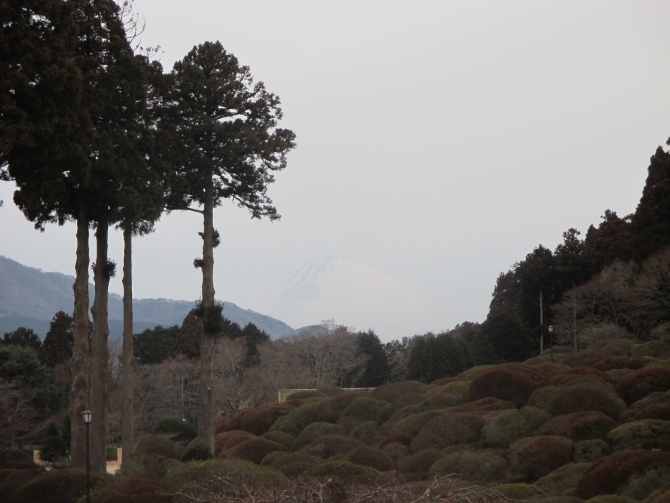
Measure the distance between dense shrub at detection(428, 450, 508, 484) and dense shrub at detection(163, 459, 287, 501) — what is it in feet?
14.8

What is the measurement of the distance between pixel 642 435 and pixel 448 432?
565 centimetres

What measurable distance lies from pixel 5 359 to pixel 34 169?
21054 millimetres

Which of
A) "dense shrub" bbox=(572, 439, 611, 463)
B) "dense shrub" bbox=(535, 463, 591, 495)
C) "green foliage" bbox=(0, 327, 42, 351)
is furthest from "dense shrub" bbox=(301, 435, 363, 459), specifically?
"green foliage" bbox=(0, 327, 42, 351)

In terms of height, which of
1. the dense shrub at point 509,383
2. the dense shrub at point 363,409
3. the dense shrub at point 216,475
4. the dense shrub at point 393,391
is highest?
the dense shrub at point 509,383

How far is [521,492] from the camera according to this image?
39.8ft

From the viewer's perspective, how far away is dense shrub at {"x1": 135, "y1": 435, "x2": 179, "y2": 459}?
64.0 ft

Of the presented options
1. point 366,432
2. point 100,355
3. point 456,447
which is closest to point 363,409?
point 366,432

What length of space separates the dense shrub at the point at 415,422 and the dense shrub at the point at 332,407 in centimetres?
482

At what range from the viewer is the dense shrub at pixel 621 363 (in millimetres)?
23391

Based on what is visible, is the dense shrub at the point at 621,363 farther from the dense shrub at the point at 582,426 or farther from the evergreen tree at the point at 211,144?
the evergreen tree at the point at 211,144

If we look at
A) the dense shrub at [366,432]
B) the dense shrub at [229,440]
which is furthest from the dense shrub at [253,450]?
the dense shrub at [366,432]

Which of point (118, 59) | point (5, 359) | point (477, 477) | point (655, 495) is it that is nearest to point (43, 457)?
point (5, 359)

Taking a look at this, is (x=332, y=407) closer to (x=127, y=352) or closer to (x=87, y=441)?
(x=127, y=352)

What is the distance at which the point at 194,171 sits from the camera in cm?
2144
